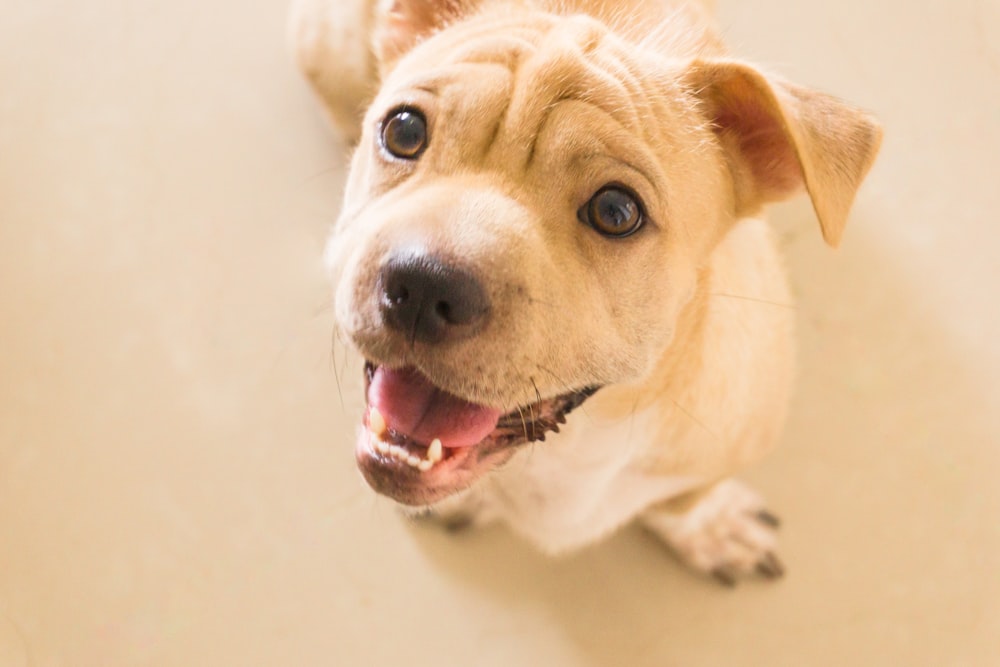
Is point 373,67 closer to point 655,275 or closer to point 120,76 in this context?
point 120,76

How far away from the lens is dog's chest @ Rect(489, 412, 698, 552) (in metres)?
1.89

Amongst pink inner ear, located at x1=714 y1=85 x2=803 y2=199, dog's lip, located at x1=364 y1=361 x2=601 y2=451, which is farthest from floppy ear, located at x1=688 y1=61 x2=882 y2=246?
dog's lip, located at x1=364 y1=361 x2=601 y2=451

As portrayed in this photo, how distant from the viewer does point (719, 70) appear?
1614 millimetres

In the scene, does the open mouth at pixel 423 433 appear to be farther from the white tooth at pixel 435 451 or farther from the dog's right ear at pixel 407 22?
the dog's right ear at pixel 407 22

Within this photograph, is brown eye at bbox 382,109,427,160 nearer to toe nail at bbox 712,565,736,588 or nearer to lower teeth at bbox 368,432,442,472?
lower teeth at bbox 368,432,442,472

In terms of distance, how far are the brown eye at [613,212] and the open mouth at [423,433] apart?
337mm

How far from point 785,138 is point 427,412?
886mm

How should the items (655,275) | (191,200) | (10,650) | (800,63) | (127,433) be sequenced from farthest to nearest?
1. (800,63)
2. (191,200)
3. (127,433)
4. (10,650)
5. (655,275)

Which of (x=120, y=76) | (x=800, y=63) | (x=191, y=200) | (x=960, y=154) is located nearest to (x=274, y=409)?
(x=191, y=200)

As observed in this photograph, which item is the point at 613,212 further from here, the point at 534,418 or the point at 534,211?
the point at 534,418

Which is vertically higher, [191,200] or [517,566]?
[191,200]

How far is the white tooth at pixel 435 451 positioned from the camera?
64.3 inches

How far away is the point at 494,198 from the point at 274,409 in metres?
1.60

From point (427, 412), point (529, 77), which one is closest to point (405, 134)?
point (529, 77)
